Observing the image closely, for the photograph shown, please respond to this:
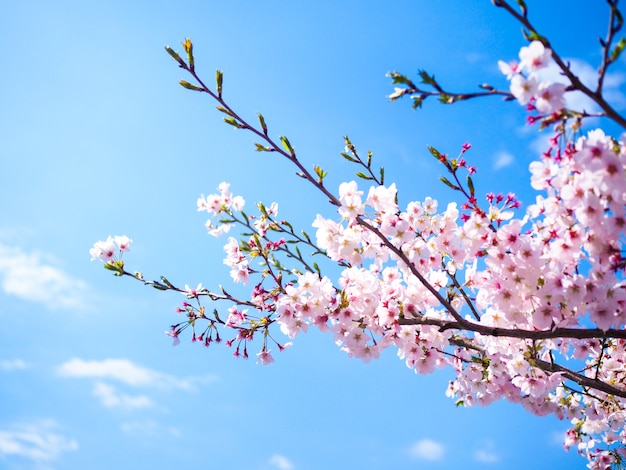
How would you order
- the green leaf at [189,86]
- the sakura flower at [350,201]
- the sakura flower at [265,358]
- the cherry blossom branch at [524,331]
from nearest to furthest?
the cherry blossom branch at [524,331], the green leaf at [189,86], the sakura flower at [350,201], the sakura flower at [265,358]

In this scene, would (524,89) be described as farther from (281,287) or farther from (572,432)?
(572,432)

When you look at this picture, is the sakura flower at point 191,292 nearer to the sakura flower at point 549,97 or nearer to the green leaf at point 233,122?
the green leaf at point 233,122

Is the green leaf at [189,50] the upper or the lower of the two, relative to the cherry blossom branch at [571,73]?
upper

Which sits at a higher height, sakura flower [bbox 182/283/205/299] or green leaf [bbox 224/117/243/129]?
green leaf [bbox 224/117/243/129]

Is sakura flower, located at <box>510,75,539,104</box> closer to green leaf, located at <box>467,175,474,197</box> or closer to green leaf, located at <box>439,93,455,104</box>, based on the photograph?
green leaf, located at <box>439,93,455,104</box>

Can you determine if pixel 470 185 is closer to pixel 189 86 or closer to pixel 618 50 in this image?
pixel 618 50

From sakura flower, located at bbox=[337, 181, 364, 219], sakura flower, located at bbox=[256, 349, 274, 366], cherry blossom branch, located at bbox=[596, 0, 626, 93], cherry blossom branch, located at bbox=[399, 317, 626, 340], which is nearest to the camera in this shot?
cherry blossom branch, located at bbox=[596, 0, 626, 93]

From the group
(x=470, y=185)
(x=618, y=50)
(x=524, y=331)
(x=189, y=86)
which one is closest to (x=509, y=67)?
(x=618, y=50)

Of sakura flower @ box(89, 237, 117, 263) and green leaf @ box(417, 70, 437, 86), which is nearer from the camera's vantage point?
green leaf @ box(417, 70, 437, 86)

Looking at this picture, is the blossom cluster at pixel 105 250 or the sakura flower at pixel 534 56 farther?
the blossom cluster at pixel 105 250

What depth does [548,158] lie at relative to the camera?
12.1ft

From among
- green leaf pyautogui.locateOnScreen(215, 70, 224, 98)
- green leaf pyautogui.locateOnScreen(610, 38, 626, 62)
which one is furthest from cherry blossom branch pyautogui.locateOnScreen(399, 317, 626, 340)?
green leaf pyautogui.locateOnScreen(215, 70, 224, 98)

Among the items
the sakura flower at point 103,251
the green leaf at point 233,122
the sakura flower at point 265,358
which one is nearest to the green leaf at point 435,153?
the green leaf at point 233,122

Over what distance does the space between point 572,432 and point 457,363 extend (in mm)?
3818
